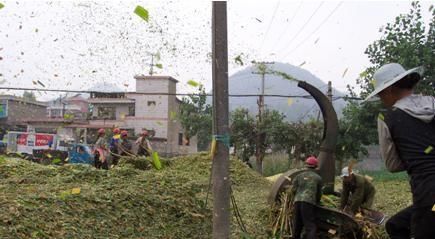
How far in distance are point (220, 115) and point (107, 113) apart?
28009 mm

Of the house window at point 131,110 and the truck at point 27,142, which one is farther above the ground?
the house window at point 131,110

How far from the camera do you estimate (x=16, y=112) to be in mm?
35000

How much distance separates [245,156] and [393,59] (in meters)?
7.54

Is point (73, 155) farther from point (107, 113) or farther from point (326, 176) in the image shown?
point (107, 113)

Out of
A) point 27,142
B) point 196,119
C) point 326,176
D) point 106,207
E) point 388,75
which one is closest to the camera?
point 388,75

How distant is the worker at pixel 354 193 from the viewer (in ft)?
21.3

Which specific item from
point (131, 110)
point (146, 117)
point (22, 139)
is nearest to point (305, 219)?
point (22, 139)

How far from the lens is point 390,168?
2.68 m

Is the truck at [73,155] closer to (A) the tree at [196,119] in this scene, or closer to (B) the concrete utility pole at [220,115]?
(A) the tree at [196,119]

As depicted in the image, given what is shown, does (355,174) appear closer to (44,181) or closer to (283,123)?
(44,181)

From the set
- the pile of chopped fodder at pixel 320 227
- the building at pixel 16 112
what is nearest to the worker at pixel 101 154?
the pile of chopped fodder at pixel 320 227

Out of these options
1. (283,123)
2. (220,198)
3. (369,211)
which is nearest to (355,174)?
(369,211)

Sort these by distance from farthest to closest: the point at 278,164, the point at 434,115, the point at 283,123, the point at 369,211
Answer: the point at 278,164, the point at 283,123, the point at 369,211, the point at 434,115

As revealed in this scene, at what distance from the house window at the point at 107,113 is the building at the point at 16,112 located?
4377 millimetres
